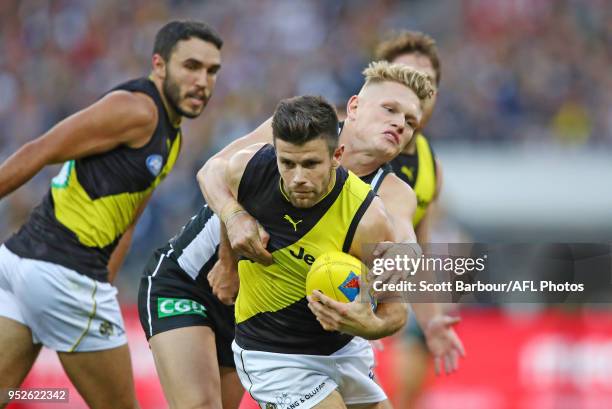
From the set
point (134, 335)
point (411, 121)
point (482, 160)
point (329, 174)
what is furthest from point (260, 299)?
point (482, 160)

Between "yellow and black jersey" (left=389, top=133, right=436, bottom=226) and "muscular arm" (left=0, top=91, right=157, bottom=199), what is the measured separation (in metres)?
1.73

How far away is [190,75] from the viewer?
6.82 m

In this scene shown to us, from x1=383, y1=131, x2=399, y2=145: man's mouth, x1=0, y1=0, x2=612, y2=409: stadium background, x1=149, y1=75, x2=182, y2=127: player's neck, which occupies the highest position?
x1=0, y1=0, x2=612, y2=409: stadium background

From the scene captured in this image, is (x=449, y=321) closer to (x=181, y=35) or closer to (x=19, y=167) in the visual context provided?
(x=181, y=35)

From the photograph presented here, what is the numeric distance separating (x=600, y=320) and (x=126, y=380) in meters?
6.04

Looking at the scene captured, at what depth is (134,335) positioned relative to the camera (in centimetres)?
1046

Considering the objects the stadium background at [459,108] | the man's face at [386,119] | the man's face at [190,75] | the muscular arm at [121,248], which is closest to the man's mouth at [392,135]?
the man's face at [386,119]

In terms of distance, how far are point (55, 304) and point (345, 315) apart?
2441 millimetres

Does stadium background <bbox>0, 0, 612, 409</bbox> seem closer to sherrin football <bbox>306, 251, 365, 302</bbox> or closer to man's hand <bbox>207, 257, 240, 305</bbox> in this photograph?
man's hand <bbox>207, 257, 240, 305</bbox>

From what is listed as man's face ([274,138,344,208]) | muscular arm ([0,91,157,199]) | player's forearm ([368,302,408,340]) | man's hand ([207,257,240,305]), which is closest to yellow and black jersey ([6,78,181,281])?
muscular arm ([0,91,157,199])

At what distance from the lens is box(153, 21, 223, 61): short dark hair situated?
6.89 meters

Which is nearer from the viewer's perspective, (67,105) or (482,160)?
(482,160)

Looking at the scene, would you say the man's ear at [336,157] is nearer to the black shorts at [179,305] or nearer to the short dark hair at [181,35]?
the black shorts at [179,305]

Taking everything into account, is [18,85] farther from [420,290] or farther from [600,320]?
[420,290]
